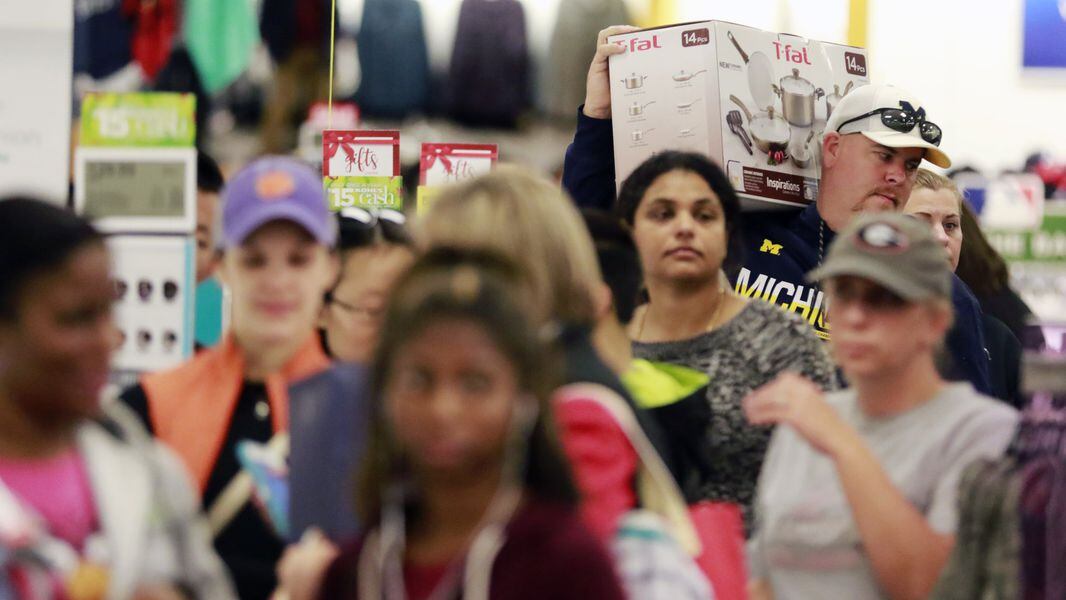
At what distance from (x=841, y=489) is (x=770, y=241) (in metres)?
1.56

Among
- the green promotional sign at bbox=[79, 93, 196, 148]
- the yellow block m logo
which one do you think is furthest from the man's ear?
the green promotional sign at bbox=[79, 93, 196, 148]

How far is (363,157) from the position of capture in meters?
4.37

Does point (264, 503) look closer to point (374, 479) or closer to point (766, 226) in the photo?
point (374, 479)

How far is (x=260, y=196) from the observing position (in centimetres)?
228

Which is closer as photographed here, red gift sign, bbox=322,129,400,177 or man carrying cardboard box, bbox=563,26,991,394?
man carrying cardboard box, bbox=563,26,991,394

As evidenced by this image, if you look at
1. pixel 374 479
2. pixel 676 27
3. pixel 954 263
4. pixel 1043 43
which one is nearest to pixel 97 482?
pixel 374 479

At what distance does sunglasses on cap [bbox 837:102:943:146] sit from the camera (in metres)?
3.65

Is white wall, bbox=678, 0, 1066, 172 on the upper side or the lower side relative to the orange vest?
upper

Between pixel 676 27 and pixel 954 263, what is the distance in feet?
3.74

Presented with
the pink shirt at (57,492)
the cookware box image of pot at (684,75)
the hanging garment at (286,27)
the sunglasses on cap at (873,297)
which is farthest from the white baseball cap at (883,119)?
the hanging garment at (286,27)

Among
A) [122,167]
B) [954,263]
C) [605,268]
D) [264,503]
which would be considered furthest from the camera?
[954,263]

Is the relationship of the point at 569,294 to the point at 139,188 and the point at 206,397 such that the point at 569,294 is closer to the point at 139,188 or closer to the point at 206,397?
the point at 206,397

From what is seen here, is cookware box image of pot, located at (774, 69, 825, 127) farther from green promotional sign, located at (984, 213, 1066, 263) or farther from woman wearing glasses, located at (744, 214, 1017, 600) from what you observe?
woman wearing glasses, located at (744, 214, 1017, 600)

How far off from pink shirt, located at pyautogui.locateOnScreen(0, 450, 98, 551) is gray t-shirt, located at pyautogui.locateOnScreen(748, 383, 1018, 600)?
104 centimetres
